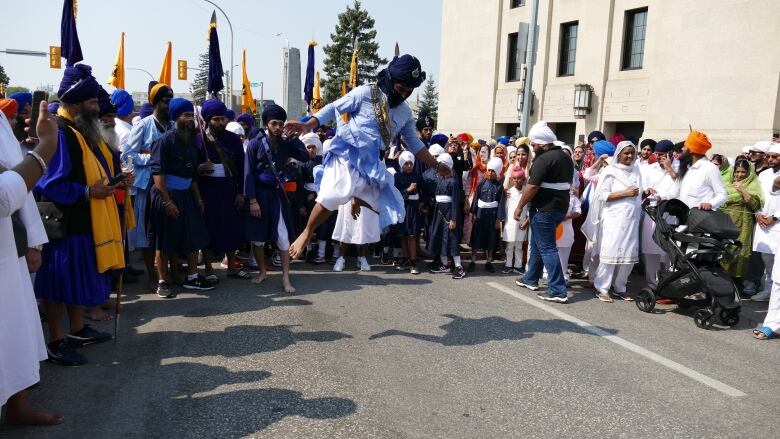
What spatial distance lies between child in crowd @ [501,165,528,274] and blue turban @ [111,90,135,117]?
18.5ft

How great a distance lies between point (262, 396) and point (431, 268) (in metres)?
5.06

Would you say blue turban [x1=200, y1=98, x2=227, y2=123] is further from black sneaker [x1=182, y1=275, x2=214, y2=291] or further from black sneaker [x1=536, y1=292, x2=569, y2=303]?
black sneaker [x1=536, y1=292, x2=569, y2=303]

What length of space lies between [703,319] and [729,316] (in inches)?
14.5

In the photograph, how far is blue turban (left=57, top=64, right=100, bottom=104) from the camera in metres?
4.75

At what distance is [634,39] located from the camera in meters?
20.5

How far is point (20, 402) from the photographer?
11.6 feet

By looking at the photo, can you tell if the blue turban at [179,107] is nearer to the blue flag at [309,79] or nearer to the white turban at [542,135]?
the white turban at [542,135]

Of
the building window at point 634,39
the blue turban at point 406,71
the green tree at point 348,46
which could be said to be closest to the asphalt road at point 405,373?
the blue turban at point 406,71

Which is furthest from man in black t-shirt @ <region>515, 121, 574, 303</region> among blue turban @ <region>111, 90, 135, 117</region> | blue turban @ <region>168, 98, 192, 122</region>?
blue turban @ <region>111, 90, 135, 117</region>

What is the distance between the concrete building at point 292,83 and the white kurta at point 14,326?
2053 cm

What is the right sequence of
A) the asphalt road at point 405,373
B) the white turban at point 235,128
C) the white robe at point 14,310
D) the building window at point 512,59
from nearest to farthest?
the white robe at point 14,310 → the asphalt road at point 405,373 → the white turban at point 235,128 → the building window at point 512,59

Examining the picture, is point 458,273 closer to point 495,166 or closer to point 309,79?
point 495,166

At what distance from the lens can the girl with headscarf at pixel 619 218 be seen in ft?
24.4

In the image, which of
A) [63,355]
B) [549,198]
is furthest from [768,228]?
[63,355]
